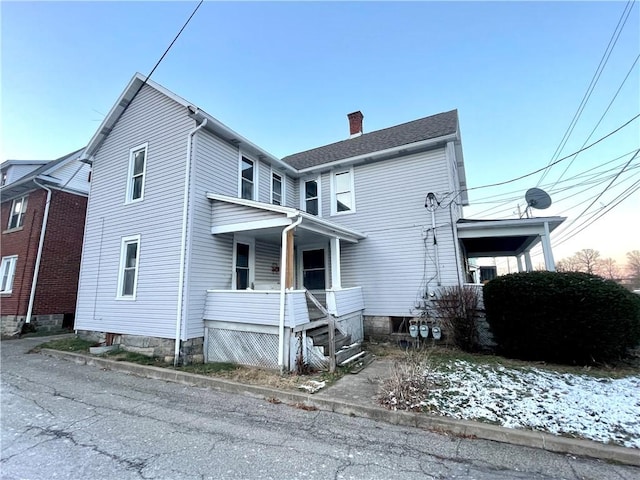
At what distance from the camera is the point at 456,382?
5.16 m

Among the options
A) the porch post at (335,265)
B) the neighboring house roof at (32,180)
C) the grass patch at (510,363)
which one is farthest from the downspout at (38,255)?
the grass patch at (510,363)

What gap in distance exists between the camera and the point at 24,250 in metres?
12.1

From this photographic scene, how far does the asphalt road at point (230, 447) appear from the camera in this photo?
2.96 m

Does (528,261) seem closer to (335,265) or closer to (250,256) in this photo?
(335,265)

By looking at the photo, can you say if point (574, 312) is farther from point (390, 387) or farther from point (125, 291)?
point (125, 291)

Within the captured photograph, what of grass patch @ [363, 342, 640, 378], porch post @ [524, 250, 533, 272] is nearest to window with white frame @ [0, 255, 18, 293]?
grass patch @ [363, 342, 640, 378]

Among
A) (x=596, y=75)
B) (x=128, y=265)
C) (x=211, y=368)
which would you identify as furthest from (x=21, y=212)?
(x=596, y=75)

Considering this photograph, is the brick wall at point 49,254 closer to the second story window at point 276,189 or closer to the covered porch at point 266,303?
the covered porch at point 266,303

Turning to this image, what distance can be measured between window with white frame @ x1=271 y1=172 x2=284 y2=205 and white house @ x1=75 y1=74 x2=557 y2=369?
0.09 meters

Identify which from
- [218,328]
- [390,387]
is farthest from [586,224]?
[218,328]

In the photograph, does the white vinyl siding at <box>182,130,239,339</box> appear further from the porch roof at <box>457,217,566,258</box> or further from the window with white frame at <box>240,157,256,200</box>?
the porch roof at <box>457,217,566,258</box>

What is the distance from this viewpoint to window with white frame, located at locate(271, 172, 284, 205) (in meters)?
10.6

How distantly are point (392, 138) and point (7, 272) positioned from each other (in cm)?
1739

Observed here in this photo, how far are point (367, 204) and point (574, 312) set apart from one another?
247 inches
